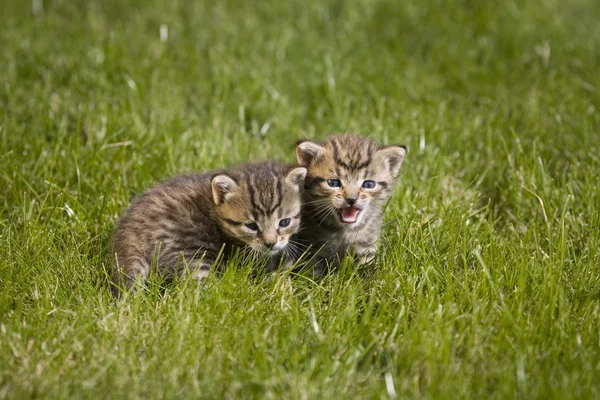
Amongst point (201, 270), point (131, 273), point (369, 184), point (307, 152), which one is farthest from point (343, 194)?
point (131, 273)

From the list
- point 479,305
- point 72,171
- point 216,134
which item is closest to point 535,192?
point 479,305

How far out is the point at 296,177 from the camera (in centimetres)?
502

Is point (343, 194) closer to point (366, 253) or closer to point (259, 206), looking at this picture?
point (366, 253)

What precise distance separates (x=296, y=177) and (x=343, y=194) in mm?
335

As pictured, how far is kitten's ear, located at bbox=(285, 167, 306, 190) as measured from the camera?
4.95 meters

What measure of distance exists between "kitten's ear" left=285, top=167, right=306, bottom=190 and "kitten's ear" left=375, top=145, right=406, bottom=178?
1.86 ft

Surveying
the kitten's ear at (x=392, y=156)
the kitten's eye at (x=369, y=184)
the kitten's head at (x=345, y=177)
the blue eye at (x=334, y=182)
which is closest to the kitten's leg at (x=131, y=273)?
the kitten's head at (x=345, y=177)

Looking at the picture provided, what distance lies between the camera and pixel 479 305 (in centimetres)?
443

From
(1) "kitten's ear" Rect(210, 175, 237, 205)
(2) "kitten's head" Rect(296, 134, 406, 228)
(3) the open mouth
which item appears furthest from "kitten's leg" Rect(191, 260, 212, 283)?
(3) the open mouth

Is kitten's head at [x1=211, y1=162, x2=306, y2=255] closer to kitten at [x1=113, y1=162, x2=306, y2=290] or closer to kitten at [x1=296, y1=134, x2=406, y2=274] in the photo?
kitten at [x1=113, y1=162, x2=306, y2=290]

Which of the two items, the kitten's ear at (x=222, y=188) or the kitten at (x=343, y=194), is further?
the kitten at (x=343, y=194)

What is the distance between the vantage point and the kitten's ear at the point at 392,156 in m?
5.25

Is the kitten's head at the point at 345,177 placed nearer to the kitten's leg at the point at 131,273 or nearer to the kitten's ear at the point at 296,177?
the kitten's ear at the point at 296,177

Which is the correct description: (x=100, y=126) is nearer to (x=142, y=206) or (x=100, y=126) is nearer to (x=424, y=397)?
(x=142, y=206)
